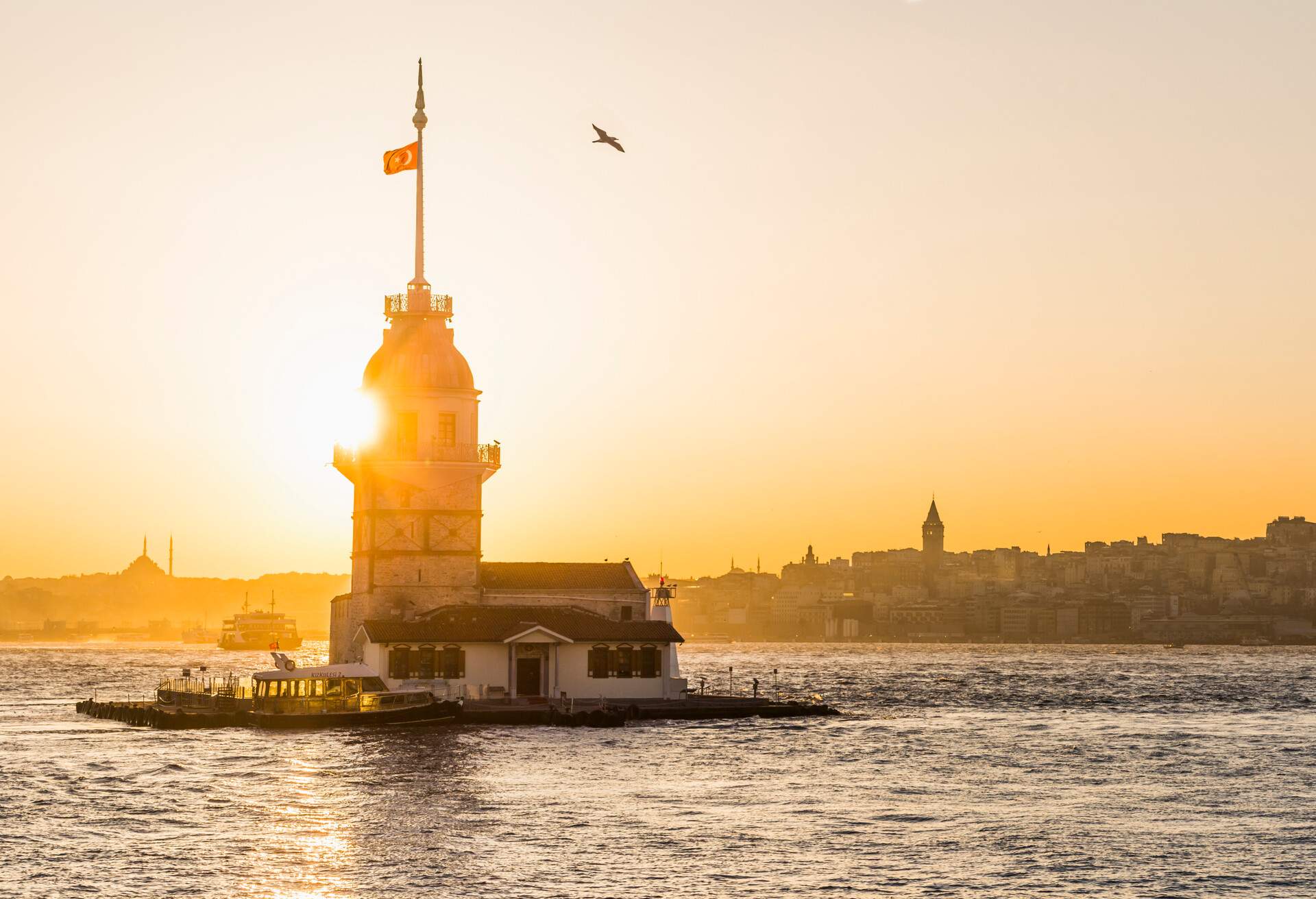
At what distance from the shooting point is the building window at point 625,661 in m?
76.9

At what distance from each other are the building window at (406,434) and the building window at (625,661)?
42.2ft

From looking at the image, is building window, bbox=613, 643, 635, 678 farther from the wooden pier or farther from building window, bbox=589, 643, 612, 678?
the wooden pier

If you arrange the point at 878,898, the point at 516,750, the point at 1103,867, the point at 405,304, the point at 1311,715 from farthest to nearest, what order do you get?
the point at 1311,715
the point at 405,304
the point at 516,750
the point at 1103,867
the point at 878,898

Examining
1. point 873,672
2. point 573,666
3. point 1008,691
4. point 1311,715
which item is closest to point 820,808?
point 573,666

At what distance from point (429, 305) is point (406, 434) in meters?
6.35

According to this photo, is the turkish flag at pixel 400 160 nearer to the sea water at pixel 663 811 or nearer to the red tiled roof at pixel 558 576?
the red tiled roof at pixel 558 576

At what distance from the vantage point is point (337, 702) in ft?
232

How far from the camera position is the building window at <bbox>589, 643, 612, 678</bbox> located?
250ft

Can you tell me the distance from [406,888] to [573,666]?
4125 cm

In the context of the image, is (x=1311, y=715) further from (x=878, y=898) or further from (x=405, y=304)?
(x=878, y=898)

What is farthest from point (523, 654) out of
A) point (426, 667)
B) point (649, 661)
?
point (649, 661)

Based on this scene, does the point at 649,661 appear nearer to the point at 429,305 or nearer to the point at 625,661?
the point at 625,661

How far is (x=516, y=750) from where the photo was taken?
61.7 m

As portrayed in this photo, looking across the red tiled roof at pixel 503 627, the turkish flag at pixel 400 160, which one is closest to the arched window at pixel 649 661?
the red tiled roof at pixel 503 627
